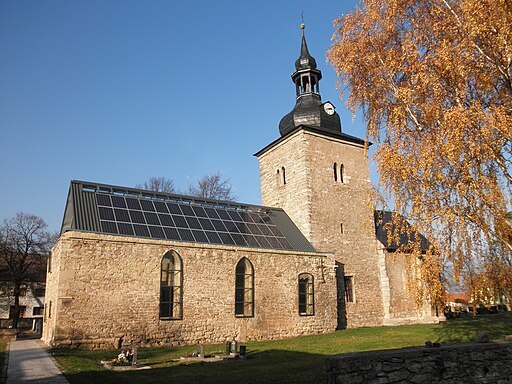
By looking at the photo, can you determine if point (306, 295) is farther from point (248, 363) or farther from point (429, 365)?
point (429, 365)

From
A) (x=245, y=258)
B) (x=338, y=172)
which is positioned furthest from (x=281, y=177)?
(x=245, y=258)

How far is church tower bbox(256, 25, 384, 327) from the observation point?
22.5 m

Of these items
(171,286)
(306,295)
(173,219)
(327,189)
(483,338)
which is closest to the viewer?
(483,338)

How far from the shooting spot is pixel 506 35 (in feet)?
27.0

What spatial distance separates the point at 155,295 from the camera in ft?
51.6

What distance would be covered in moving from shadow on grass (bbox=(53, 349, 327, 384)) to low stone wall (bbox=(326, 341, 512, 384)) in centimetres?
230

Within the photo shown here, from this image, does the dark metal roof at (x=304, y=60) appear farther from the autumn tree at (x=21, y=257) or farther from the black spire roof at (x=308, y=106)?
the autumn tree at (x=21, y=257)

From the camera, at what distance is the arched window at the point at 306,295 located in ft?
63.5

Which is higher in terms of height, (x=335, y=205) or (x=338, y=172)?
(x=338, y=172)

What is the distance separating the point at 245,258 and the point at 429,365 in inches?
453

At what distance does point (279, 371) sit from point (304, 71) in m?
19.1

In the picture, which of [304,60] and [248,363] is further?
[304,60]

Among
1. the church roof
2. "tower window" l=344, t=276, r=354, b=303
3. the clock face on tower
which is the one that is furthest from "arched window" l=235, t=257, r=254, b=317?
the clock face on tower

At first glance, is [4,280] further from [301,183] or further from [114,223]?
[301,183]
